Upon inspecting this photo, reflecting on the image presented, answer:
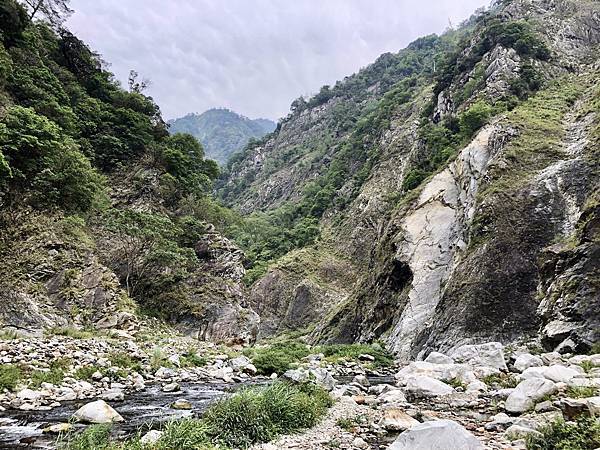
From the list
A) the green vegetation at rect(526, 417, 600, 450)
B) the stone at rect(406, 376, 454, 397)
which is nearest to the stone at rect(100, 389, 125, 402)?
→ the stone at rect(406, 376, 454, 397)

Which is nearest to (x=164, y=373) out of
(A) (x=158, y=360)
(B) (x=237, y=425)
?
(A) (x=158, y=360)

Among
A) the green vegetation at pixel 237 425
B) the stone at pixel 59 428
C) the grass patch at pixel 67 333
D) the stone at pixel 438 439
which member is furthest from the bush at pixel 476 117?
the stone at pixel 59 428

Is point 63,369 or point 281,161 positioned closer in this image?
point 63,369

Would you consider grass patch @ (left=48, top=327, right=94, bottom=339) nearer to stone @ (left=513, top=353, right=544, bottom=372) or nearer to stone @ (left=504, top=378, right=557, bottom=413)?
stone @ (left=504, top=378, right=557, bottom=413)

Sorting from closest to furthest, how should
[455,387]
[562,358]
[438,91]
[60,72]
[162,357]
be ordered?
[455,387] < [562,358] < [162,357] < [60,72] < [438,91]

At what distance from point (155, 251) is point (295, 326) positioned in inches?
1297

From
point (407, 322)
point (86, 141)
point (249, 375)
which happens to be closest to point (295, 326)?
point (407, 322)

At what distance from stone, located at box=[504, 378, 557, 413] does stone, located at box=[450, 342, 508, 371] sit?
620 centimetres

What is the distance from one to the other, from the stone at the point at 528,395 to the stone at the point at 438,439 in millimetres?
3431

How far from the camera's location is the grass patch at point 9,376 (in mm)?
11508

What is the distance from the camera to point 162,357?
19.2 m

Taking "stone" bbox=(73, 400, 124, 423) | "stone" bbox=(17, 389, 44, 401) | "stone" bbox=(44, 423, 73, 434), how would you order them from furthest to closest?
"stone" bbox=(17, 389, 44, 401)
"stone" bbox=(73, 400, 124, 423)
"stone" bbox=(44, 423, 73, 434)

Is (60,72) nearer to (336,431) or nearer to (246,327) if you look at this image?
(246,327)

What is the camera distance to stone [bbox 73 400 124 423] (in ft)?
30.8
